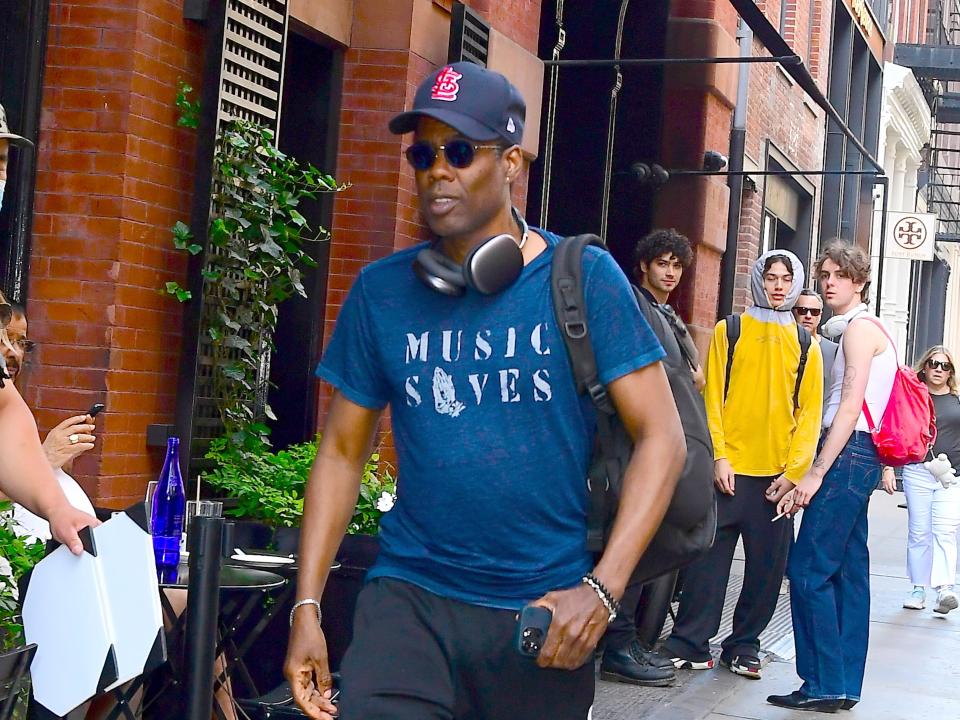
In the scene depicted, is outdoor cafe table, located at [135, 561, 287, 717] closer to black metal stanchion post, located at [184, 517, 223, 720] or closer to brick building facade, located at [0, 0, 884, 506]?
black metal stanchion post, located at [184, 517, 223, 720]

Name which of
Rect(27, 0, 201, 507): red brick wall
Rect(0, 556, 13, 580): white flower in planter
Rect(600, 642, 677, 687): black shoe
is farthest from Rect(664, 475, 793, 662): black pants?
Rect(0, 556, 13, 580): white flower in planter

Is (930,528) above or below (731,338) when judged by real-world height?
below

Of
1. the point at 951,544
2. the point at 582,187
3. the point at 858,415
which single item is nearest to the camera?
the point at 858,415

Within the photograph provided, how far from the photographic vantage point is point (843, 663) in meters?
7.09

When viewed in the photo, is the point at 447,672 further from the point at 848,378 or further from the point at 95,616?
the point at 848,378

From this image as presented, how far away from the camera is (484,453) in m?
2.91

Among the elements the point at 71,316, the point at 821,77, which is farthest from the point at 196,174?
the point at 821,77

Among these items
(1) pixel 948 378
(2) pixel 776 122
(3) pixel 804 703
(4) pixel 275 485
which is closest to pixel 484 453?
(4) pixel 275 485

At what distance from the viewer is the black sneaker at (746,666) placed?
7.60 metres

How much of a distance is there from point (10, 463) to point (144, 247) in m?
2.69

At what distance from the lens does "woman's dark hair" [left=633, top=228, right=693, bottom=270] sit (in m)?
7.68

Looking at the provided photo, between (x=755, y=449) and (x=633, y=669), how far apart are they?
1196mm

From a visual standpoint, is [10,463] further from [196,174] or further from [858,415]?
[858,415]

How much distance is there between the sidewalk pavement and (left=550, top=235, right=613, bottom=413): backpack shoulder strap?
3.86 metres
